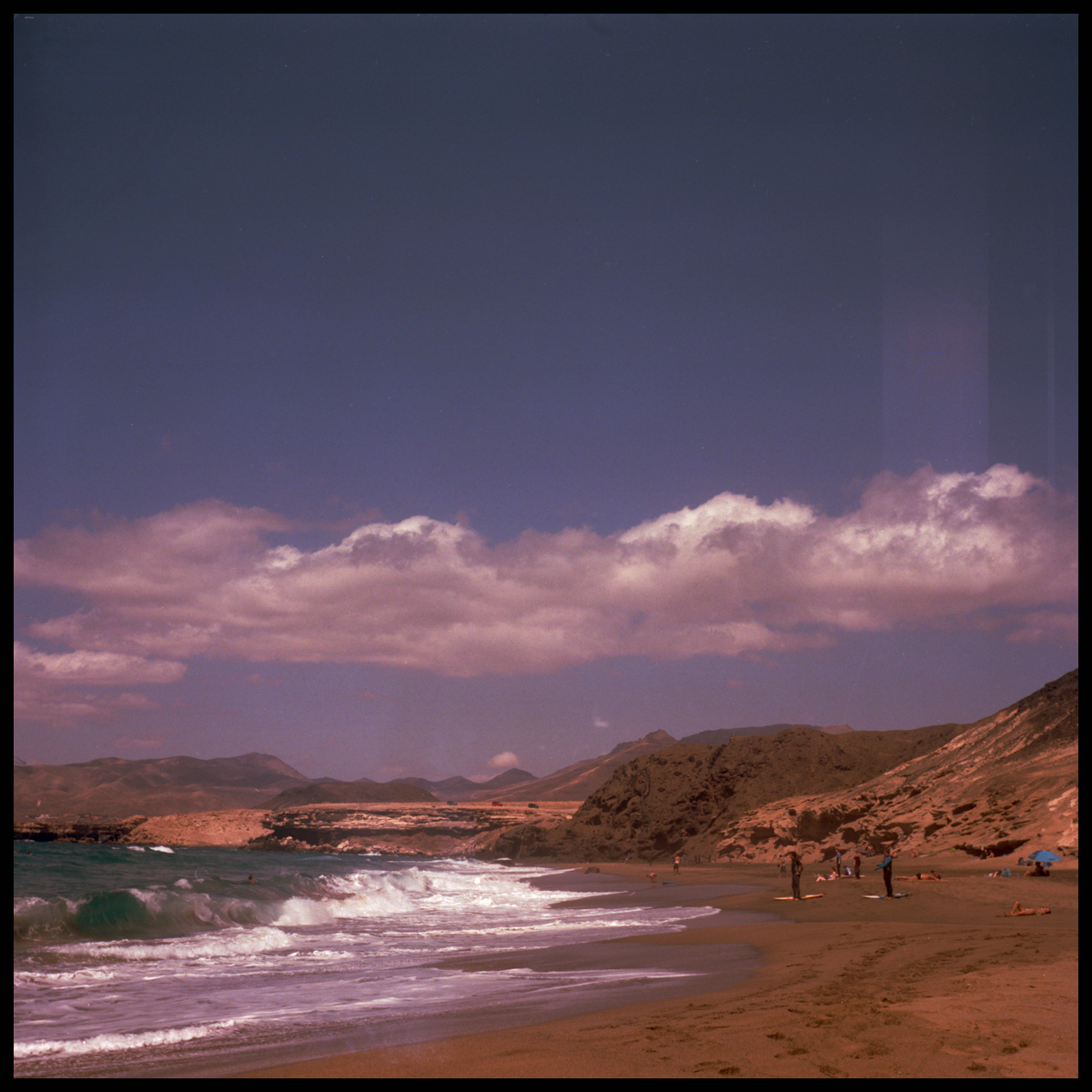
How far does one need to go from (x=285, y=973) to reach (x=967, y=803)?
37.5m

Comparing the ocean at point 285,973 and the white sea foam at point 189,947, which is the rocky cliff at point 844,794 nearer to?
the ocean at point 285,973

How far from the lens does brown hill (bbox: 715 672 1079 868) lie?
1347 inches

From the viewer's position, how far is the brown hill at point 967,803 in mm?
34219

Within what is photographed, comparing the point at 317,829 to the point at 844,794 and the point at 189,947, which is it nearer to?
the point at 844,794

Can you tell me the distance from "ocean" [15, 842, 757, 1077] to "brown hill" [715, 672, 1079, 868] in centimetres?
1588

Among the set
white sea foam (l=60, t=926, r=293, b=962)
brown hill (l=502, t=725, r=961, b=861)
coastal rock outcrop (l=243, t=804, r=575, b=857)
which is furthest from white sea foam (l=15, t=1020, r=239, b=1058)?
coastal rock outcrop (l=243, t=804, r=575, b=857)

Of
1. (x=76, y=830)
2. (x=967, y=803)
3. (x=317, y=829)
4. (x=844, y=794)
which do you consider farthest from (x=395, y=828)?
(x=967, y=803)

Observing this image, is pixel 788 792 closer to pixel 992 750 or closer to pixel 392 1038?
pixel 992 750

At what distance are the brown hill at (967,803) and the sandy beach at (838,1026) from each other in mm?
19988

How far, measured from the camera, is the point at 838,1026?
7.96m

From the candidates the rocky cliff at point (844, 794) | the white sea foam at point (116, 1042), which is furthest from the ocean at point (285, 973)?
the rocky cliff at point (844, 794)

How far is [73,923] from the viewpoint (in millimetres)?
20625

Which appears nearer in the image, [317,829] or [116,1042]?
[116,1042]

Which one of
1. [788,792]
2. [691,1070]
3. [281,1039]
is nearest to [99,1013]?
[281,1039]
